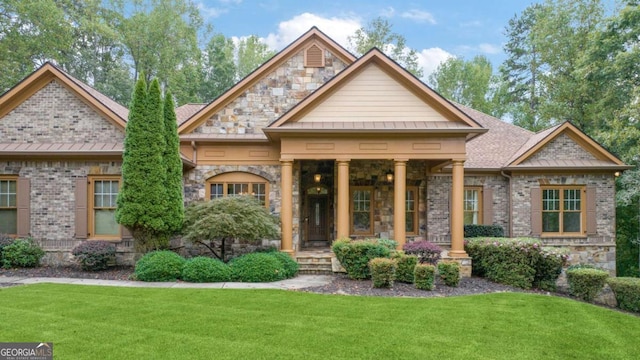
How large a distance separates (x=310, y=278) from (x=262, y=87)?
6930 millimetres

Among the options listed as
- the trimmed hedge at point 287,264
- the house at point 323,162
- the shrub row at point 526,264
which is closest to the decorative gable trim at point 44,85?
the house at point 323,162

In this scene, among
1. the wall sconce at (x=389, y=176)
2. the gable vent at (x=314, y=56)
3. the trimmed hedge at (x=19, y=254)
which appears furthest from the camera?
the wall sconce at (x=389, y=176)

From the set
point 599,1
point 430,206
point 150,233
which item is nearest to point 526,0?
point 599,1

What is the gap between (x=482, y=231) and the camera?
1415 cm

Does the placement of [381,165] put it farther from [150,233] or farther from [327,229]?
[150,233]

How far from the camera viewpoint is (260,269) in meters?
9.93

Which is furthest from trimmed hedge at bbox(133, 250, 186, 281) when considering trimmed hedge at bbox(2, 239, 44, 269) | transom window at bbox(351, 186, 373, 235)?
transom window at bbox(351, 186, 373, 235)

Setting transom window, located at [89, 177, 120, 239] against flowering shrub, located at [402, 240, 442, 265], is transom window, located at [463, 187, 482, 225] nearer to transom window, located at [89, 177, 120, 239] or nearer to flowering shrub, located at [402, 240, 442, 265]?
flowering shrub, located at [402, 240, 442, 265]

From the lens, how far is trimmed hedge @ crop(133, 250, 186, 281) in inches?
383

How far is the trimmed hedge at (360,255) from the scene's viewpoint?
10.1 m

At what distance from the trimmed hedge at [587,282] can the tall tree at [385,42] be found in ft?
74.9

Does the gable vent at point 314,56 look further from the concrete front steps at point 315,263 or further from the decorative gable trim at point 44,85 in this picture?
the concrete front steps at point 315,263

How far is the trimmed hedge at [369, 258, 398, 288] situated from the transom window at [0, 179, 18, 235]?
1110 cm

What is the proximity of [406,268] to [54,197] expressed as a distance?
35.4 ft
